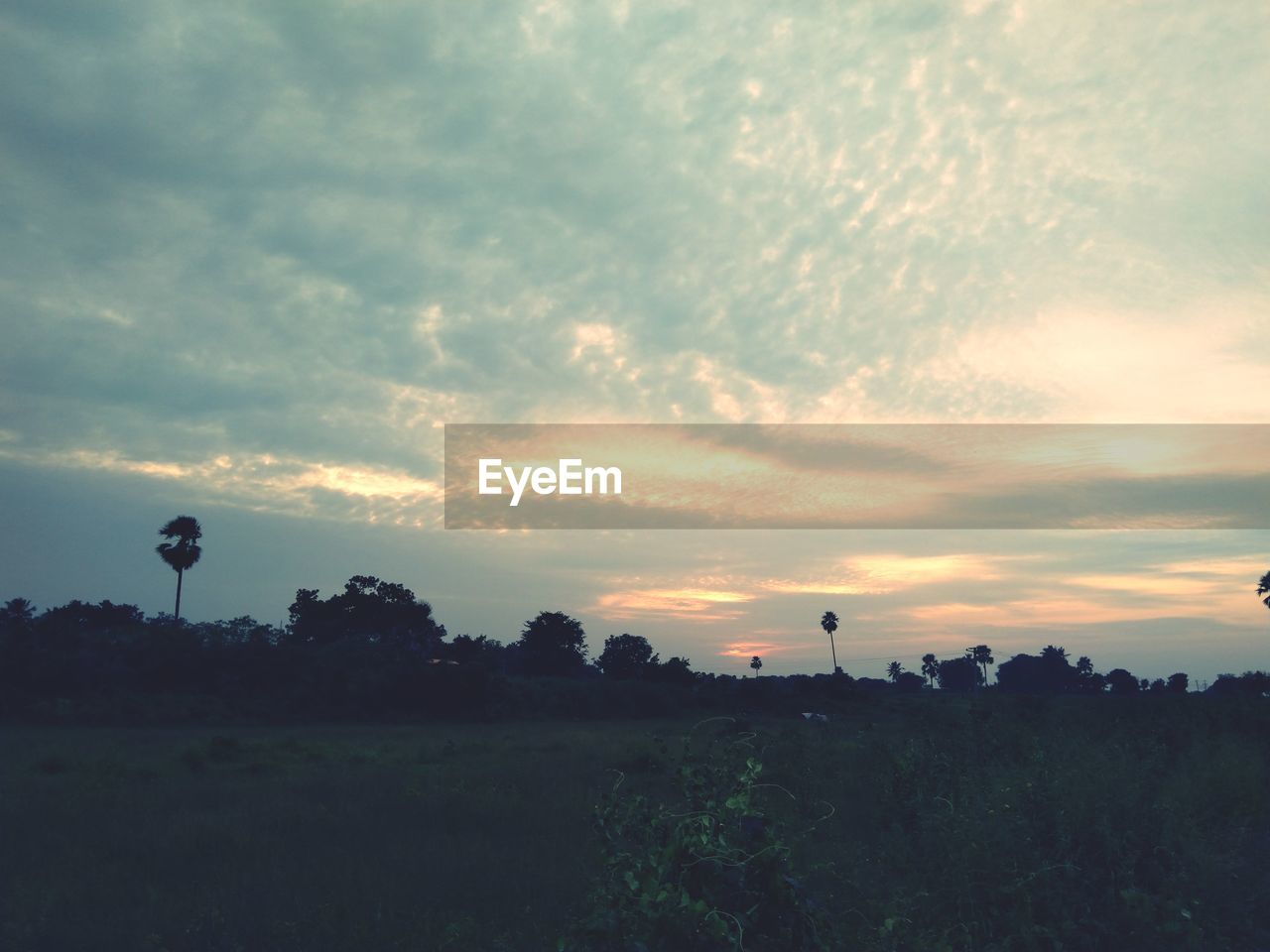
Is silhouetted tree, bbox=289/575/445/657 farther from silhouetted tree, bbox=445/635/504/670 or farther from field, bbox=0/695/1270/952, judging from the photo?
field, bbox=0/695/1270/952

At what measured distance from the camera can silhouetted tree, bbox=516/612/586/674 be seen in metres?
86.0

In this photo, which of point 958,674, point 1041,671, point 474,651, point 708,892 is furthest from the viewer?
point 958,674

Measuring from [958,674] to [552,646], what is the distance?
92589mm

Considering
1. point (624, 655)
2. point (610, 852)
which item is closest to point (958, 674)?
point (624, 655)

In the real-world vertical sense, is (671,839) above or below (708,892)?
above

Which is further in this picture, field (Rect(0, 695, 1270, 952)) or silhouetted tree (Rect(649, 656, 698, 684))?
silhouetted tree (Rect(649, 656, 698, 684))

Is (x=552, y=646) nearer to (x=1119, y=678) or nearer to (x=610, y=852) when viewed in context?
(x=1119, y=678)

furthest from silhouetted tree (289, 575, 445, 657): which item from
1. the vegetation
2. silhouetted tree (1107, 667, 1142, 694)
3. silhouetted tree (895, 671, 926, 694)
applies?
silhouetted tree (895, 671, 926, 694)

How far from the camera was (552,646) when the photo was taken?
87500mm

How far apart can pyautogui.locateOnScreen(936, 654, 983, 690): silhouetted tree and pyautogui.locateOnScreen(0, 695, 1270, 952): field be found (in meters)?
133

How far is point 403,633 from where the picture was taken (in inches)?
2793

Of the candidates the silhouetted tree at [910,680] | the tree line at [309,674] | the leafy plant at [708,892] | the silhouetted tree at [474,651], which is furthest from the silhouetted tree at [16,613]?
the silhouetted tree at [910,680]

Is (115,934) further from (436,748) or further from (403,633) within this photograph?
(403,633)

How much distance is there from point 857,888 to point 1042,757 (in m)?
5.78
